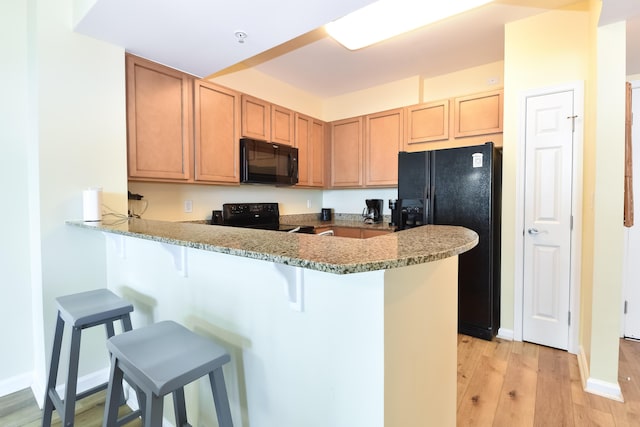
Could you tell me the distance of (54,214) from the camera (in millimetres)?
1733

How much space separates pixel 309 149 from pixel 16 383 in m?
3.11

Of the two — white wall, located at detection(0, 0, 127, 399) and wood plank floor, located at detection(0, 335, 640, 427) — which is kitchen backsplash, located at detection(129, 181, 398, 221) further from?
wood plank floor, located at detection(0, 335, 640, 427)

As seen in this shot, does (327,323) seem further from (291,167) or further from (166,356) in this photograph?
(291,167)

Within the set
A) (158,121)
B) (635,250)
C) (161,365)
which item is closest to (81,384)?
(161,365)

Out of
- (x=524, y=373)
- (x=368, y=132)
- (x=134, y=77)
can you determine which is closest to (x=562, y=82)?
(x=368, y=132)

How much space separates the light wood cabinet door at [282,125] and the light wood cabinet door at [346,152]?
695 millimetres

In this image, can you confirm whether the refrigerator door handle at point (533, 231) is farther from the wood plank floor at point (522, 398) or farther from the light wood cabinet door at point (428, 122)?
the light wood cabinet door at point (428, 122)

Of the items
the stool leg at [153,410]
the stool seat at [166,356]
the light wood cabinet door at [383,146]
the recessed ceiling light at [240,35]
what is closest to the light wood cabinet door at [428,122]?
the light wood cabinet door at [383,146]

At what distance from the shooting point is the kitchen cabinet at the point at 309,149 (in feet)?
11.6

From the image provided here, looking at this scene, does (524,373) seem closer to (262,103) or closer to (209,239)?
(209,239)

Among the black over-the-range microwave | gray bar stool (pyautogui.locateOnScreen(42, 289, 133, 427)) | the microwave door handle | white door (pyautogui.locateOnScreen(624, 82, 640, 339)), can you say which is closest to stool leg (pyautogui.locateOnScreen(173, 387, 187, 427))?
gray bar stool (pyautogui.locateOnScreen(42, 289, 133, 427))

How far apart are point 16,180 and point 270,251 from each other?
2.05 m

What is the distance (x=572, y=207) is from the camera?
7.27 ft

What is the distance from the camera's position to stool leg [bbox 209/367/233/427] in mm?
975
